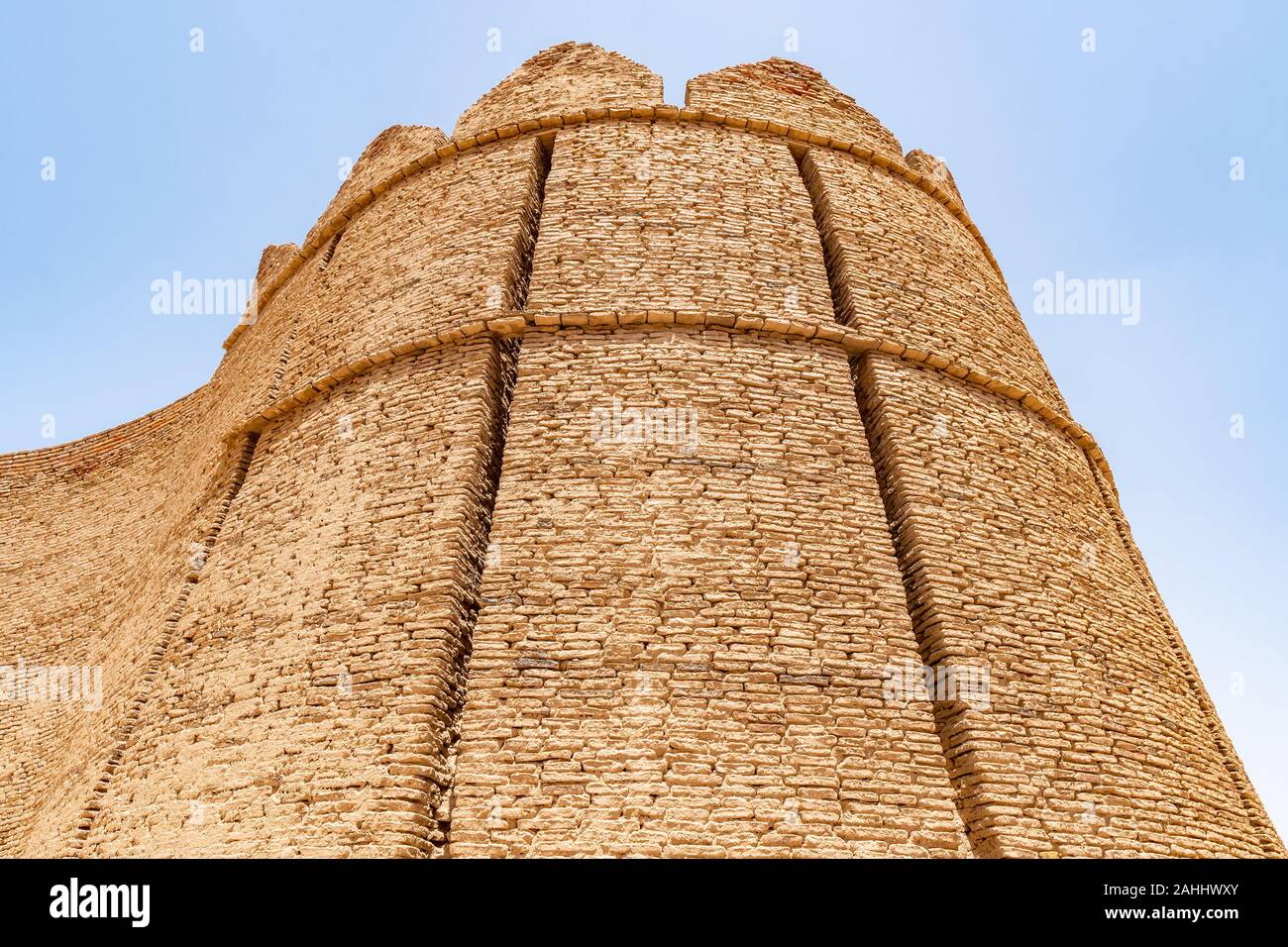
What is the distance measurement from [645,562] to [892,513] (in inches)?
56.7

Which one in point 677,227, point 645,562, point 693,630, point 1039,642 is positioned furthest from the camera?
point 677,227

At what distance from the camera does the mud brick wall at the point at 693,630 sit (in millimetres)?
3201

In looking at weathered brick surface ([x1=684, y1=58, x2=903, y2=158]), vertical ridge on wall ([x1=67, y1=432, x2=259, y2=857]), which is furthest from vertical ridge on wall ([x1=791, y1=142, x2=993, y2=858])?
vertical ridge on wall ([x1=67, y1=432, x2=259, y2=857])

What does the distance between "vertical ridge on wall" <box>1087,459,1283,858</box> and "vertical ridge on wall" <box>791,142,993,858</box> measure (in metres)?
2.01

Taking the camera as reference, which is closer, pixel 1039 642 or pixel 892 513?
pixel 1039 642

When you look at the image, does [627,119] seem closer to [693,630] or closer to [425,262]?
[425,262]

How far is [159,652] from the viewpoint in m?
4.64

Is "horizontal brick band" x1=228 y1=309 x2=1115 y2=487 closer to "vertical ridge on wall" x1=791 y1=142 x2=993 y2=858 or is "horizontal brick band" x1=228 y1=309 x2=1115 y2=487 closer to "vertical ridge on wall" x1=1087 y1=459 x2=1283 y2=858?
"vertical ridge on wall" x1=791 y1=142 x2=993 y2=858

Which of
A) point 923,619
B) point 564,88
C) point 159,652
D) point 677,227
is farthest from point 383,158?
point 923,619

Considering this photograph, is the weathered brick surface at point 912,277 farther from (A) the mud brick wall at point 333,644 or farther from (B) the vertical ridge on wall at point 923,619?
(A) the mud brick wall at point 333,644
